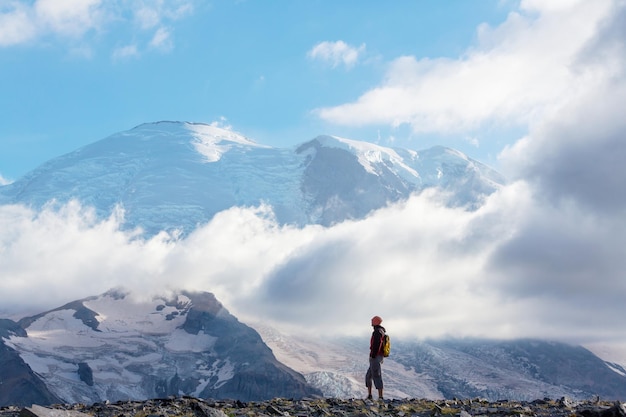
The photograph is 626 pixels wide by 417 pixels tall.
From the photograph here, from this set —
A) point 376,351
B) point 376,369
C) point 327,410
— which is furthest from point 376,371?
point 327,410

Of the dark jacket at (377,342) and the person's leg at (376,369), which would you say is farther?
the person's leg at (376,369)

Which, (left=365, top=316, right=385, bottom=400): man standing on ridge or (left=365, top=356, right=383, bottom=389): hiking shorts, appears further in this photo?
(left=365, top=356, right=383, bottom=389): hiking shorts

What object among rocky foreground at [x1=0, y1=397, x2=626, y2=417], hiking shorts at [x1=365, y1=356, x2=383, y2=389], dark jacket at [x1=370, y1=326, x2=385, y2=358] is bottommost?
rocky foreground at [x1=0, y1=397, x2=626, y2=417]

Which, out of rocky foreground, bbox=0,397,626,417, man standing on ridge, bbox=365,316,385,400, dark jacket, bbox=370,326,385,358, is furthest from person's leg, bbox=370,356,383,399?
rocky foreground, bbox=0,397,626,417

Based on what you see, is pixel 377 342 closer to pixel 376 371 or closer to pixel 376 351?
pixel 376 351

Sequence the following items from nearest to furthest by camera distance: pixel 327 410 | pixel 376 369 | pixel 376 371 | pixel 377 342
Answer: pixel 327 410, pixel 377 342, pixel 376 369, pixel 376 371

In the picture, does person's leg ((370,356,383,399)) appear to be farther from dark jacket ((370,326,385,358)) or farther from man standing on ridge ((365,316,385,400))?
dark jacket ((370,326,385,358))

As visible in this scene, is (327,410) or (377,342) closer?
(327,410)

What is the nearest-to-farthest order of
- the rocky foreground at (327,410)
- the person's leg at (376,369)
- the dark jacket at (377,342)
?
the rocky foreground at (327,410) < the dark jacket at (377,342) < the person's leg at (376,369)

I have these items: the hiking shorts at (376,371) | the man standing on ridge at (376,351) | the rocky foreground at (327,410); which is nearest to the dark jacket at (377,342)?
the man standing on ridge at (376,351)

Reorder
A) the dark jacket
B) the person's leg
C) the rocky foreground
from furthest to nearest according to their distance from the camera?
the person's leg
the dark jacket
the rocky foreground

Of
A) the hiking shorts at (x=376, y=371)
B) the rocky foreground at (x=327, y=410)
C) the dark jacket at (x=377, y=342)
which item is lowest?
the rocky foreground at (x=327, y=410)

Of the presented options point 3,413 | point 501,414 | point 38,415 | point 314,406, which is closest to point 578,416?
point 501,414

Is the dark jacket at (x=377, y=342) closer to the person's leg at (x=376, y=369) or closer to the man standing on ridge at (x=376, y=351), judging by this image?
the man standing on ridge at (x=376, y=351)
